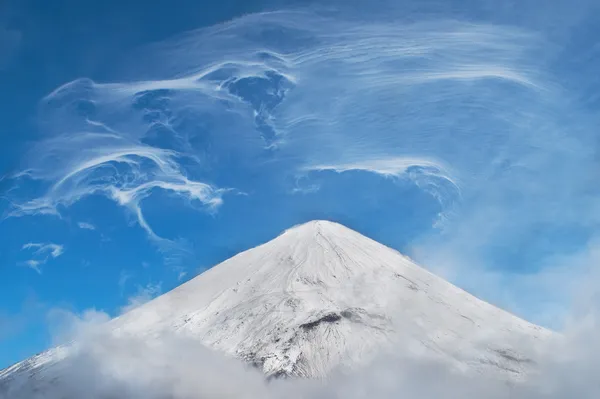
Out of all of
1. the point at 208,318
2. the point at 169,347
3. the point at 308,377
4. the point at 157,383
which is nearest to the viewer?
the point at 308,377

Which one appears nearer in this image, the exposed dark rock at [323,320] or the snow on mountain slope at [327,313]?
the snow on mountain slope at [327,313]

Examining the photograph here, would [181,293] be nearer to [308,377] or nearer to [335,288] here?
[335,288]

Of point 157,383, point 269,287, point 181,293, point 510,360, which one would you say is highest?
point 181,293

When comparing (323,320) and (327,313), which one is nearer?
(323,320)

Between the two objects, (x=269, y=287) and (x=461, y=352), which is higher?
(x=269, y=287)

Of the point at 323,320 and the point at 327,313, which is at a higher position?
the point at 327,313

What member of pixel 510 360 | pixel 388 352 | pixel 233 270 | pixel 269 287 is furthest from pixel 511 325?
pixel 233 270

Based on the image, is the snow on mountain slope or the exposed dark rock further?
the exposed dark rock

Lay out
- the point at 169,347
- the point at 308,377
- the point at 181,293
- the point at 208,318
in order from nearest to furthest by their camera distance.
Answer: the point at 308,377 < the point at 169,347 < the point at 208,318 < the point at 181,293
